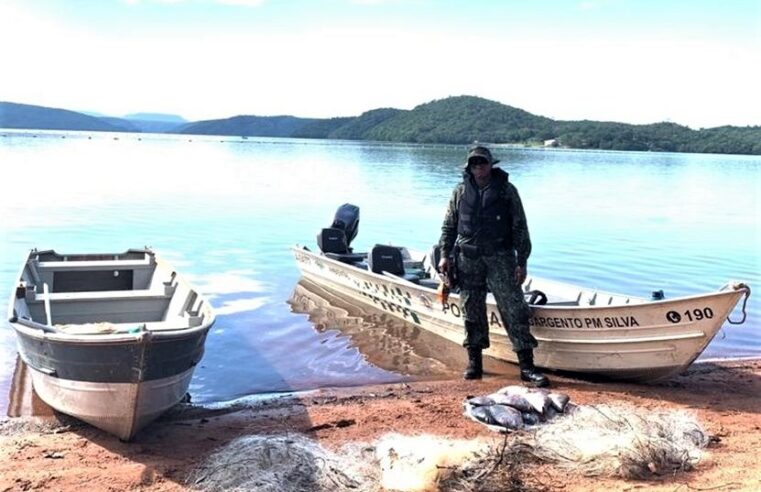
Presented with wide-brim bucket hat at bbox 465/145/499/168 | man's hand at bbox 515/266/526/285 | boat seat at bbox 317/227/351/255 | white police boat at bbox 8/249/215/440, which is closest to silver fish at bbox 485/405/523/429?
man's hand at bbox 515/266/526/285

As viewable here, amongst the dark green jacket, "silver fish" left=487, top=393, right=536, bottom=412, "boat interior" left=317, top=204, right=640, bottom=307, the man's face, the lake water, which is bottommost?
the lake water

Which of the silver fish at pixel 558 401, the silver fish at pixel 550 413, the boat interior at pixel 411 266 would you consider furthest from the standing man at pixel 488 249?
the silver fish at pixel 550 413

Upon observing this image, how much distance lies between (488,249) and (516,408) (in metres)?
1.77

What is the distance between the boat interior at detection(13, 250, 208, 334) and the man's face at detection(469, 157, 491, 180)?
298cm

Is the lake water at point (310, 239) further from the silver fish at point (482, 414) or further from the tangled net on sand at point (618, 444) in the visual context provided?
the tangled net on sand at point (618, 444)

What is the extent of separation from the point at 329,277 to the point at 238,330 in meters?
2.87

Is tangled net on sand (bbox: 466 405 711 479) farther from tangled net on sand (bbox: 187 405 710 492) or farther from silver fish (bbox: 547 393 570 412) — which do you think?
silver fish (bbox: 547 393 570 412)

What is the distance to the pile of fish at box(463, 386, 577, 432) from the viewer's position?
6301 mm

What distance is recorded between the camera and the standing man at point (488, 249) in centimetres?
741

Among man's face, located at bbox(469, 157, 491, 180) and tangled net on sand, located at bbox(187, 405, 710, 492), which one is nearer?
A: tangled net on sand, located at bbox(187, 405, 710, 492)

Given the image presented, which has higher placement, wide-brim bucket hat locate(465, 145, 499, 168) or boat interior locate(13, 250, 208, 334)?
wide-brim bucket hat locate(465, 145, 499, 168)

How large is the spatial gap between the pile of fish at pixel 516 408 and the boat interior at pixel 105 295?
2704mm

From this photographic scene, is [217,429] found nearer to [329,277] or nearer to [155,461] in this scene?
[155,461]

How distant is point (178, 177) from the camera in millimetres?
43500
